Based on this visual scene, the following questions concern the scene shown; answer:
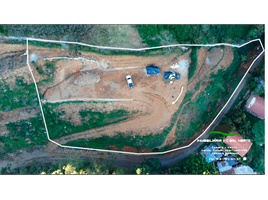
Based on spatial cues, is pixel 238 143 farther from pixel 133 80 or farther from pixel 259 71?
pixel 133 80

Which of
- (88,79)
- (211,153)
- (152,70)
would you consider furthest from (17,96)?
(211,153)

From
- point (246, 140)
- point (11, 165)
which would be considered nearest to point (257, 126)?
point (246, 140)

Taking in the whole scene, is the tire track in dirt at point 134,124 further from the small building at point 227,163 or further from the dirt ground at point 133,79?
the small building at point 227,163

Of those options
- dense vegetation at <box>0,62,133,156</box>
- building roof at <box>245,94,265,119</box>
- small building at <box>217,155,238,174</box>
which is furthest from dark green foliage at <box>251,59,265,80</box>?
dense vegetation at <box>0,62,133,156</box>

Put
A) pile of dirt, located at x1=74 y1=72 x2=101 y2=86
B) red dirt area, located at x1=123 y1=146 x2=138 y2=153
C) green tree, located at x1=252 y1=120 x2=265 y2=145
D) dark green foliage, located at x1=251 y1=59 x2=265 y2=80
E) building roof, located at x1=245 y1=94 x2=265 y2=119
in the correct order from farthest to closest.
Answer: red dirt area, located at x1=123 y1=146 x2=138 y2=153 → building roof, located at x1=245 y1=94 x2=265 y2=119 → dark green foliage, located at x1=251 y1=59 x2=265 y2=80 → pile of dirt, located at x1=74 y1=72 x2=101 y2=86 → green tree, located at x1=252 y1=120 x2=265 y2=145

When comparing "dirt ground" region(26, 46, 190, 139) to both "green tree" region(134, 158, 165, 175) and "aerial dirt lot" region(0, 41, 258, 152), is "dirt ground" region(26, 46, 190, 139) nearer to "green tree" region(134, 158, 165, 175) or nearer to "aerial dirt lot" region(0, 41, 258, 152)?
"aerial dirt lot" region(0, 41, 258, 152)

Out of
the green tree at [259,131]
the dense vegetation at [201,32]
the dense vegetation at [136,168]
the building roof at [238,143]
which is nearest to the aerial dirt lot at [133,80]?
the dense vegetation at [201,32]

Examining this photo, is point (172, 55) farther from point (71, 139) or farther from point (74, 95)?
point (71, 139)
